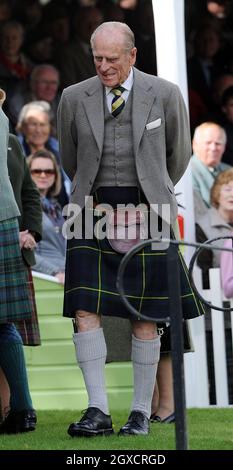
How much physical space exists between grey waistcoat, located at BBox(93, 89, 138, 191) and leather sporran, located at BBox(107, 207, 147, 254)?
0.13 m

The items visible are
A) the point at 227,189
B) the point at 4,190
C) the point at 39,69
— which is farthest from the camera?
the point at 39,69

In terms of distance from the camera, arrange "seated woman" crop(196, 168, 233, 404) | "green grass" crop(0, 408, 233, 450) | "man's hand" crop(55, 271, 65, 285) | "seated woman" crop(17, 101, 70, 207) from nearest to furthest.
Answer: "green grass" crop(0, 408, 233, 450)
"man's hand" crop(55, 271, 65, 285)
"seated woman" crop(196, 168, 233, 404)
"seated woman" crop(17, 101, 70, 207)

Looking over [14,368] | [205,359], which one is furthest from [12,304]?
[205,359]

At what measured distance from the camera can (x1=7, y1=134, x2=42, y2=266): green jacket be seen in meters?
6.71

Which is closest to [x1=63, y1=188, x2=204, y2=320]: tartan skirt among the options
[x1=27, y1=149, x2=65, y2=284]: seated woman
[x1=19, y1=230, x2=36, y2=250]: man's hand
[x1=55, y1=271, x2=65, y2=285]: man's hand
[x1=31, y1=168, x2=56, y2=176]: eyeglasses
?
[x1=19, y1=230, x2=36, y2=250]: man's hand

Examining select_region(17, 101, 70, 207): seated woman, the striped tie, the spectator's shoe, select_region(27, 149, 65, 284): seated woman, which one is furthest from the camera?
select_region(17, 101, 70, 207): seated woman

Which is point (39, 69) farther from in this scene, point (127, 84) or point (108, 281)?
point (108, 281)

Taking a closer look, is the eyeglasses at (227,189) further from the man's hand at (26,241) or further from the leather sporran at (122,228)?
the leather sporran at (122,228)

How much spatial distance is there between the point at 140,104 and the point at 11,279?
101cm

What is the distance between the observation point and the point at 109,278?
236 inches

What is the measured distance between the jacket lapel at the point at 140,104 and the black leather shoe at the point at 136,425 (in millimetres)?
1142

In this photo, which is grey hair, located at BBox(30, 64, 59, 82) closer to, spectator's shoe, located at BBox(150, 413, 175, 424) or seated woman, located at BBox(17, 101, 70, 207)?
seated woman, located at BBox(17, 101, 70, 207)
